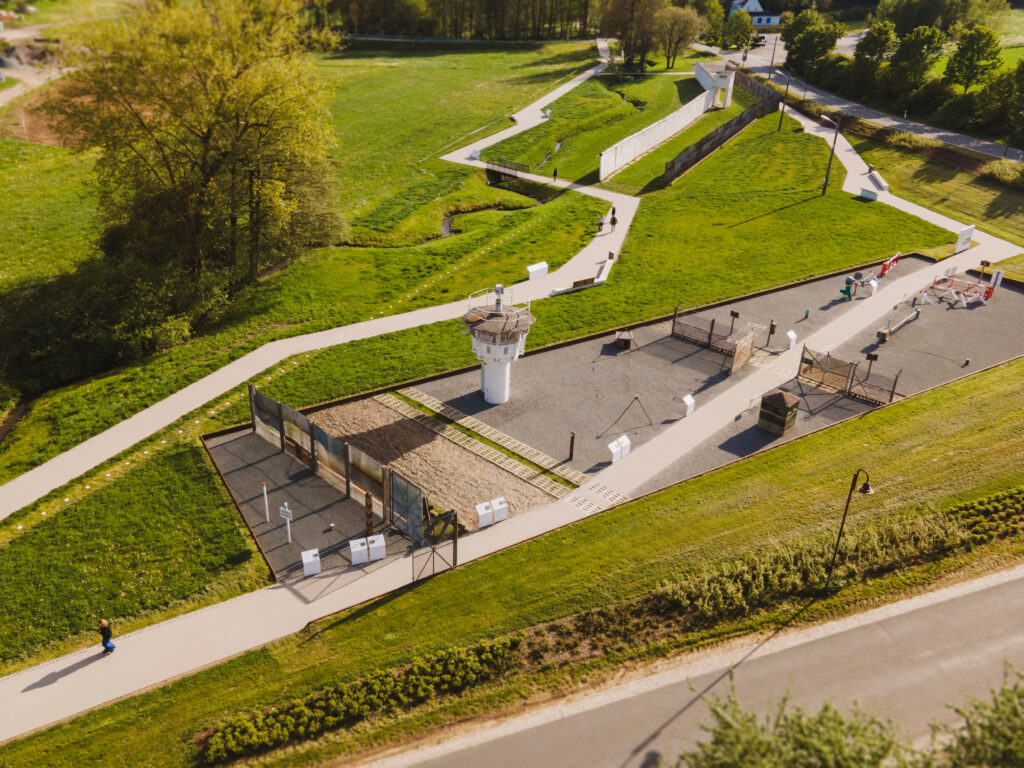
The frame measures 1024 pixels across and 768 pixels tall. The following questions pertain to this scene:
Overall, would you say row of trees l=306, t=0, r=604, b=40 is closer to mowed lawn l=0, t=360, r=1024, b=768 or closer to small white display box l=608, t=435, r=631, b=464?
mowed lawn l=0, t=360, r=1024, b=768

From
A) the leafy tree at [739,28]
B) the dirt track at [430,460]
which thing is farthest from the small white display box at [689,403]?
the leafy tree at [739,28]

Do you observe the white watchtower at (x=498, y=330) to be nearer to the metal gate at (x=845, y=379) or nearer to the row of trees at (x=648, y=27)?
the metal gate at (x=845, y=379)

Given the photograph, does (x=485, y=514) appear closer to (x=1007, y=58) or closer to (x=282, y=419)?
(x=282, y=419)

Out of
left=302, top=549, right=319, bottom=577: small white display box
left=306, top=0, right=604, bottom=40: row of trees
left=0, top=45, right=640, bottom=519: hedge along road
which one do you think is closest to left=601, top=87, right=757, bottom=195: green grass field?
left=0, top=45, right=640, bottom=519: hedge along road

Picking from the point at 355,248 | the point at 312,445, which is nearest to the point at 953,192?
the point at 355,248

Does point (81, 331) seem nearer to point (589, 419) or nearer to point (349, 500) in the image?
point (349, 500)

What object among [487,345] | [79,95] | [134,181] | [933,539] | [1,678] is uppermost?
[79,95]

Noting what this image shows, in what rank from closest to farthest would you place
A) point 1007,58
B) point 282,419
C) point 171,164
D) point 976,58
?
point 282,419, point 171,164, point 976,58, point 1007,58

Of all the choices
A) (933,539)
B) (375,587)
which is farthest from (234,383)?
(933,539)
